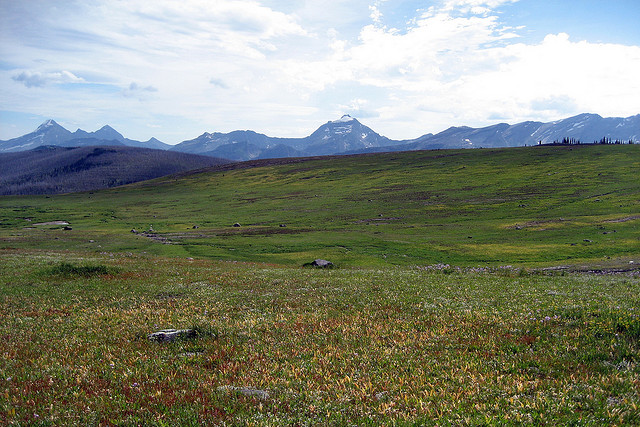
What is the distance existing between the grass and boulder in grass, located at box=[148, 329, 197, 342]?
48 cm

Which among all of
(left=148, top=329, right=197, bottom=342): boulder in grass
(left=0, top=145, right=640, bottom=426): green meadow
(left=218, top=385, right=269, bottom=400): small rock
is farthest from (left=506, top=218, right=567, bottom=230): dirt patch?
(left=218, top=385, right=269, bottom=400): small rock

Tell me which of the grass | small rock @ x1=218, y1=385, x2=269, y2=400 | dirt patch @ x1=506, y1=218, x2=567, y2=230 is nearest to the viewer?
the grass

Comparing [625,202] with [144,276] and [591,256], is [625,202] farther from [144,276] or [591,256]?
[144,276]

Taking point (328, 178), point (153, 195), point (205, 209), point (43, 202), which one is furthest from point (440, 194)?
point (43, 202)

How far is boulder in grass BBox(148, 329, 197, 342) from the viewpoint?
1449 cm

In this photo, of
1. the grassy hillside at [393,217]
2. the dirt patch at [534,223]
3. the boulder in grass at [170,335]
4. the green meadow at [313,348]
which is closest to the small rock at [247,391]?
the green meadow at [313,348]

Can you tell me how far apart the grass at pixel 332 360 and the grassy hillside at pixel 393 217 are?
3688 centimetres

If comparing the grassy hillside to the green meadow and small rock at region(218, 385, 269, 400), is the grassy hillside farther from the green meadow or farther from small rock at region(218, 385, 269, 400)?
small rock at region(218, 385, 269, 400)

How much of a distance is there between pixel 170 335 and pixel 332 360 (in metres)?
6.86

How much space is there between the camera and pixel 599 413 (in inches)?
313

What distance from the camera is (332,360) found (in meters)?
11.9

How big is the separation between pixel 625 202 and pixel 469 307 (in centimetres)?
10783

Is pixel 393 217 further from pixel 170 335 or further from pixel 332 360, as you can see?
pixel 332 360

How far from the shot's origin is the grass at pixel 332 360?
8688mm
